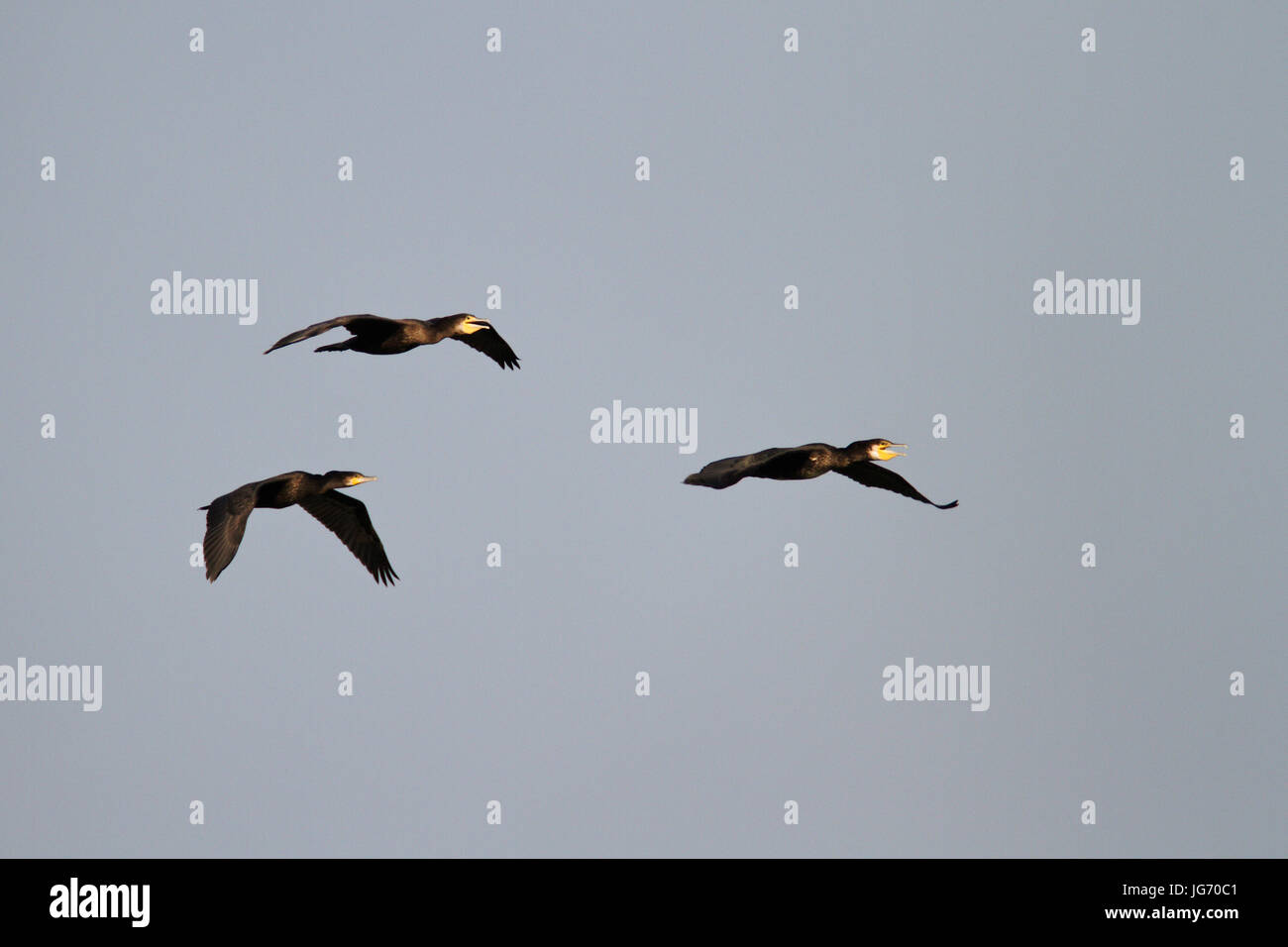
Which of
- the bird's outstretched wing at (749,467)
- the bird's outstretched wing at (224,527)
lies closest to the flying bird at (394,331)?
the bird's outstretched wing at (224,527)

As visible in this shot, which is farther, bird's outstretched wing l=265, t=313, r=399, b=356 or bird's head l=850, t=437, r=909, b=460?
bird's head l=850, t=437, r=909, b=460

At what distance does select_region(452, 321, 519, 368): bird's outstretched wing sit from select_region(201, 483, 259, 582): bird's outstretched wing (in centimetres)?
587

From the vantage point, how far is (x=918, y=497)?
30.0m

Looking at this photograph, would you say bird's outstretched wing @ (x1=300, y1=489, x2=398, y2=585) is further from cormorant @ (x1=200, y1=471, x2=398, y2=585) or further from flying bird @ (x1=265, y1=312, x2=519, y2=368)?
flying bird @ (x1=265, y1=312, x2=519, y2=368)

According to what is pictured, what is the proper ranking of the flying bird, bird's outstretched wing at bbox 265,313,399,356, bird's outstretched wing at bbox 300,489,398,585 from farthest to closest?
bird's outstretched wing at bbox 300,489,398,585, the flying bird, bird's outstretched wing at bbox 265,313,399,356

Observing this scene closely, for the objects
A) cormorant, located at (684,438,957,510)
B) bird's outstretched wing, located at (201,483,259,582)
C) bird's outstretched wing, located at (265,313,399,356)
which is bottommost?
bird's outstretched wing, located at (201,483,259,582)

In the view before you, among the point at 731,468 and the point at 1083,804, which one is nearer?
the point at 731,468

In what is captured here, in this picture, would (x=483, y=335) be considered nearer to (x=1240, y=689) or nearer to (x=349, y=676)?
(x=349, y=676)

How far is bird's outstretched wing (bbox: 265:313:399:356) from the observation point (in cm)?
2608

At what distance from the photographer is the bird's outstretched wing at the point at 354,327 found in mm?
26078

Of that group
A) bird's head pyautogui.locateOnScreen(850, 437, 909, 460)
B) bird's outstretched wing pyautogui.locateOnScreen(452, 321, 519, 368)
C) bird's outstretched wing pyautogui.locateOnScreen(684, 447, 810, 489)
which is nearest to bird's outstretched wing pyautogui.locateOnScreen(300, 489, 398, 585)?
bird's outstretched wing pyautogui.locateOnScreen(452, 321, 519, 368)
